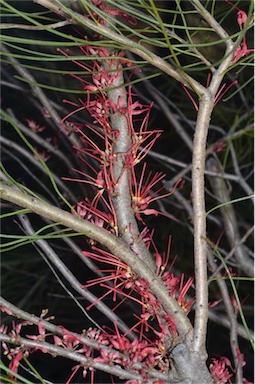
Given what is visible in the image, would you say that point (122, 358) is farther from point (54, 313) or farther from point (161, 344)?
point (54, 313)

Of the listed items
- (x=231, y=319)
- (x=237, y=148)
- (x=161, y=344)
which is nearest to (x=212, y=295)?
(x=237, y=148)

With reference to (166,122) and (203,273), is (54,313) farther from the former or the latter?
(203,273)

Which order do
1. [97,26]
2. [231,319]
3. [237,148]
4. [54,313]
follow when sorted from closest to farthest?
[97,26]
[231,319]
[237,148]
[54,313]

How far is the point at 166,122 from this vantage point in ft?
2.75

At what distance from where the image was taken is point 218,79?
29cm

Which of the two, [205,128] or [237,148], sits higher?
[237,148]

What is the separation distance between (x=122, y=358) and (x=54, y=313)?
546 mm

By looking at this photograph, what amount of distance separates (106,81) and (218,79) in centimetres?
6

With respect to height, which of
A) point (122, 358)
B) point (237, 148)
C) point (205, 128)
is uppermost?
point (237, 148)

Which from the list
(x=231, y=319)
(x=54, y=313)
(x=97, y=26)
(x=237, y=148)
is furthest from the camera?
(x=54, y=313)

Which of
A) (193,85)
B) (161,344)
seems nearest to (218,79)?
(193,85)

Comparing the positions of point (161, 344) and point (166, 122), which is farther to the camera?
point (166, 122)

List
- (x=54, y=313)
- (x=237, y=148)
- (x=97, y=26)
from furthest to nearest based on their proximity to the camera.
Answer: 1. (x=54, y=313)
2. (x=237, y=148)
3. (x=97, y=26)

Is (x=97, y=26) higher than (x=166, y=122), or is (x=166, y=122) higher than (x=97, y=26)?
(x=166, y=122)
